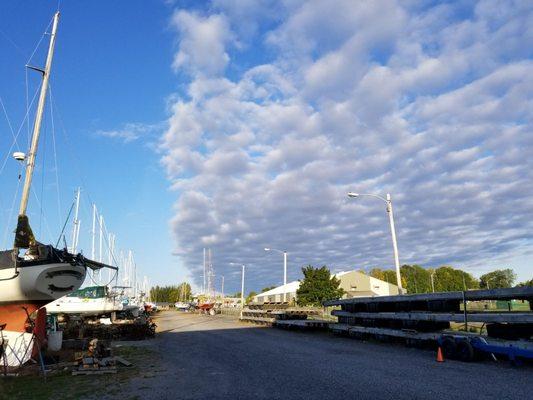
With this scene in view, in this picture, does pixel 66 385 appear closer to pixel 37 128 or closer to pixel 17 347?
pixel 17 347

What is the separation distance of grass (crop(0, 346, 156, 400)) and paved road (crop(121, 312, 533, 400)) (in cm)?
77

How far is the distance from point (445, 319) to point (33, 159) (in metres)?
17.7

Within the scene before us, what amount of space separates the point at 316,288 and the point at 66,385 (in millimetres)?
44158

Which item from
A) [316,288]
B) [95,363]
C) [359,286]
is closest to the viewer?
[95,363]

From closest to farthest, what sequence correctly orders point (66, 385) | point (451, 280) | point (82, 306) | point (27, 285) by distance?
1. point (66, 385)
2. point (27, 285)
3. point (82, 306)
4. point (451, 280)

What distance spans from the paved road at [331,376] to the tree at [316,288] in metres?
37.0

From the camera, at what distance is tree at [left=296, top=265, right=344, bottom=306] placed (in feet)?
173

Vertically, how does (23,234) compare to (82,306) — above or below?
above

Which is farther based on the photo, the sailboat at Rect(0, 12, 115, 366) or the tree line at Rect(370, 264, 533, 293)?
the tree line at Rect(370, 264, 533, 293)

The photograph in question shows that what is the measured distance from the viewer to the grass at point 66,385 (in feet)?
32.1

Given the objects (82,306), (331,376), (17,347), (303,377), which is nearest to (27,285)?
(17,347)

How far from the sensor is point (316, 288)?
5312 centimetres

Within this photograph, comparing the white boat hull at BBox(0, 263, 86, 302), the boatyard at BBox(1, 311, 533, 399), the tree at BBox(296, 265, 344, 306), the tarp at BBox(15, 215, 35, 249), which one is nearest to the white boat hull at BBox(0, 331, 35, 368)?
the white boat hull at BBox(0, 263, 86, 302)

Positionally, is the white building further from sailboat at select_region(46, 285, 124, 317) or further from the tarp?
the tarp
